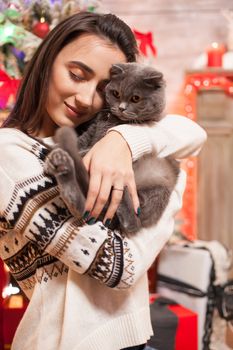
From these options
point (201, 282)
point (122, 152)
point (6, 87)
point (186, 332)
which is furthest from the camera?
point (201, 282)

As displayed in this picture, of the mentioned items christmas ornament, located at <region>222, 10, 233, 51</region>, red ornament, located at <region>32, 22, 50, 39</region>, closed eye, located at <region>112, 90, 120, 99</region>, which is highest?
christmas ornament, located at <region>222, 10, 233, 51</region>

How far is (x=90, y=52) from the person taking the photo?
1.00m

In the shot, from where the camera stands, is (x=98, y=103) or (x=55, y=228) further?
(x=98, y=103)

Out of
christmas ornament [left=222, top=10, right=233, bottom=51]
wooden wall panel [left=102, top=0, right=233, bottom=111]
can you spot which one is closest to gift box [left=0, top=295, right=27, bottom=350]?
wooden wall panel [left=102, top=0, right=233, bottom=111]

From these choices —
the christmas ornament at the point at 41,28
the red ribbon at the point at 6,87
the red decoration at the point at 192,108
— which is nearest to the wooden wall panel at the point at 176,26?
the red decoration at the point at 192,108

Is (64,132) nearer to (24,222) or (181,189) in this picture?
(24,222)

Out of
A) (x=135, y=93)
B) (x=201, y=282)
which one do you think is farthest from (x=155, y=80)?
(x=201, y=282)

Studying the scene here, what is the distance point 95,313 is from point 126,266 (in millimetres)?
124

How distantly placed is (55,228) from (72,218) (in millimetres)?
35

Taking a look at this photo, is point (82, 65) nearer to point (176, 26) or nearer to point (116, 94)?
point (116, 94)

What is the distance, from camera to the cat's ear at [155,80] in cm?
118

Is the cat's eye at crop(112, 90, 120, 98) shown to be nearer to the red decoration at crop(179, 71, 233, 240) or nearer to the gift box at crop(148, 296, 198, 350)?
the gift box at crop(148, 296, 198, 350)

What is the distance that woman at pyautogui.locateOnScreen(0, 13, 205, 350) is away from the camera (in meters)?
0.85

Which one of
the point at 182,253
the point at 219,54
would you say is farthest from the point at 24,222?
the point at 219,54
